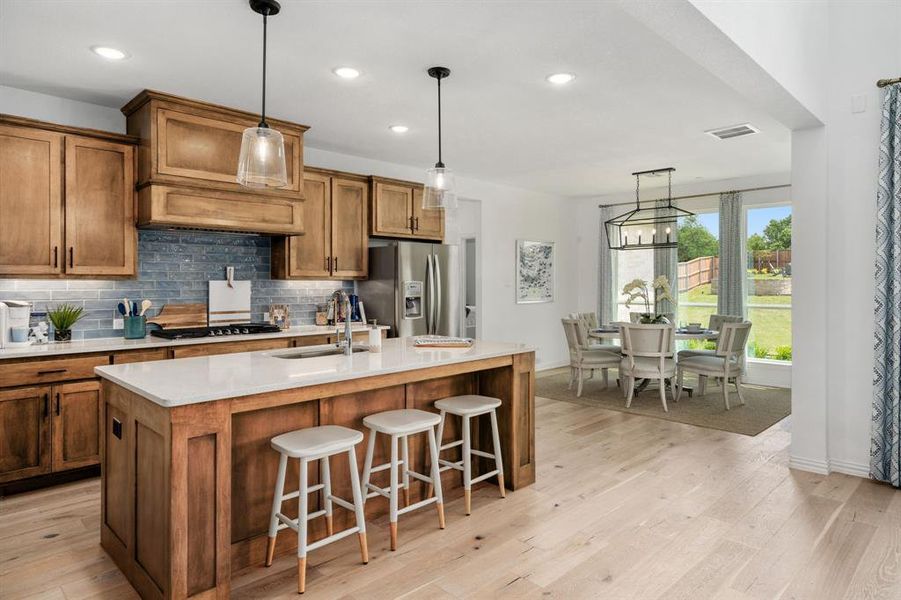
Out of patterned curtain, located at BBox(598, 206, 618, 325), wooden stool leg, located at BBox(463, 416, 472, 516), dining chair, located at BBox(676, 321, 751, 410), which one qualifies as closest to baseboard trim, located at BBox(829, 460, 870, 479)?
dining chair, located at BBox(676, 321, 751, 410)

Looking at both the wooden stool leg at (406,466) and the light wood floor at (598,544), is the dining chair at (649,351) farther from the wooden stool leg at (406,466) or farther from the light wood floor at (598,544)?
the wooden stool leg at (406,466)

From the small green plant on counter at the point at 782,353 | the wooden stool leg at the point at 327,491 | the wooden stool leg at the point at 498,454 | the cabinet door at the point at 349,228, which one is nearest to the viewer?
the wooden stool leg at the point at 327,491

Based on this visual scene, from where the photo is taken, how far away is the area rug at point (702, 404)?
5177 mm

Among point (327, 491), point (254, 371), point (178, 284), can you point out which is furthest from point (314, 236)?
point (327, 491)

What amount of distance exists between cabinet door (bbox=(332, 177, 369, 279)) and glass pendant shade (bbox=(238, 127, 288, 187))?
285cm

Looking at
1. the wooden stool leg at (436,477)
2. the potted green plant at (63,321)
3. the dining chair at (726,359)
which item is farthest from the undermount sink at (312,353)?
the dining chair at (726,359)

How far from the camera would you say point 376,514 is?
3.05 meters

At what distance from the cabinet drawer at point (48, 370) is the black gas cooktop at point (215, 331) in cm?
52

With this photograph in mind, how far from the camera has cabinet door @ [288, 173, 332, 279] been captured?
509cm

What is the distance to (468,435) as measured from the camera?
313cm

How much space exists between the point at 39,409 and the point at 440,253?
3.65m

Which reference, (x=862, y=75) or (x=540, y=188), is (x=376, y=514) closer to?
(x=862, y=75)

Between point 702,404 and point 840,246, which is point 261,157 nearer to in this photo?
point 840,246

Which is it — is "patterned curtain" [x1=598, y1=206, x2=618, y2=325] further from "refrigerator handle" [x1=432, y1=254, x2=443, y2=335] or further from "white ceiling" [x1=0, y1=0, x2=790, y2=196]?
"refrigerator handle" [x1=432, y1=254, x2=443, y2=335]
